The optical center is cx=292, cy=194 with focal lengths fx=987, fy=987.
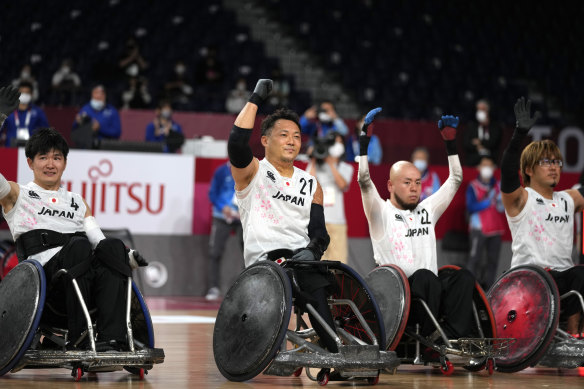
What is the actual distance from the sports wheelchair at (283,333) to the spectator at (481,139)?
786cm

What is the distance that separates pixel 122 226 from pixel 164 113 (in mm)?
1750

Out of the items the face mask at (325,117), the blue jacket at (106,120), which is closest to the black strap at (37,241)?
the blue jacket at (106,120)

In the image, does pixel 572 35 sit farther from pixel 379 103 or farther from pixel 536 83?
pixel 379 103

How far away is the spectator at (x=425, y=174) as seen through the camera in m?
12.0

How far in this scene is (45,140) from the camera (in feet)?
18.6

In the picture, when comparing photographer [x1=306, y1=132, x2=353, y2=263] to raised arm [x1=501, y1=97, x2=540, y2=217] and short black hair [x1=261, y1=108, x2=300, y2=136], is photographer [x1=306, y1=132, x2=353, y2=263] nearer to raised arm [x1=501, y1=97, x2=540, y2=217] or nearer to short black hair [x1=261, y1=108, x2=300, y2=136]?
raised arm [x1=501, y1=97, x2=540, y2=217]

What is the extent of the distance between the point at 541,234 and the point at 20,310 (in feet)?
11.3

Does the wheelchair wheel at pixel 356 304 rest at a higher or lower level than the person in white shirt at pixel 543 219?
lower

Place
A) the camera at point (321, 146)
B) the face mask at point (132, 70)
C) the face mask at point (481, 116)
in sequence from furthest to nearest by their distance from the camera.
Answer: the face mask at point (132, 70)
the face mask at point (481, 116)
the camera at point (321, 146)

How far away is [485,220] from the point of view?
40.6 feet

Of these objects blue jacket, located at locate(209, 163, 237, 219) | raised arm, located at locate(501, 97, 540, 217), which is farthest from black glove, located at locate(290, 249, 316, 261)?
blue jacket, located at locate(209, 163, 237, 219)

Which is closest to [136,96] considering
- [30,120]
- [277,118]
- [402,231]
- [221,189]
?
[30,120]

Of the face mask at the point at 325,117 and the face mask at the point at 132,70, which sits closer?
the face mask at the point at 325,117

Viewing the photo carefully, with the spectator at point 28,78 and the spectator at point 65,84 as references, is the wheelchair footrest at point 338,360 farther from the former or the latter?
the spectator at point 65,84
